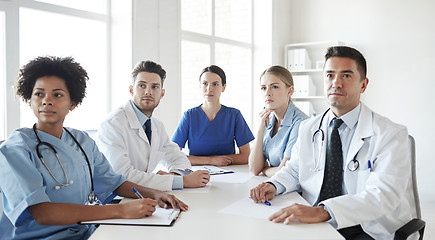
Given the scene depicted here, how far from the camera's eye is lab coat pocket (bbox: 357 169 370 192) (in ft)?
5.19

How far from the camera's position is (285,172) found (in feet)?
6.04

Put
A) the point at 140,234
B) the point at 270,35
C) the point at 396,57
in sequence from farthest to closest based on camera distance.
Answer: the point at 270,35 < the point at 396,57 < the point at 140,234

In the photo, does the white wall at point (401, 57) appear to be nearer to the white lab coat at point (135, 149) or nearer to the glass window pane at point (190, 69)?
the glass window pane at point (190, 69)

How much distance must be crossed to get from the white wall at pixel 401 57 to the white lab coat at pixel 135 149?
3.53 metres

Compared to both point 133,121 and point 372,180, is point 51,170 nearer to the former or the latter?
point 133,121

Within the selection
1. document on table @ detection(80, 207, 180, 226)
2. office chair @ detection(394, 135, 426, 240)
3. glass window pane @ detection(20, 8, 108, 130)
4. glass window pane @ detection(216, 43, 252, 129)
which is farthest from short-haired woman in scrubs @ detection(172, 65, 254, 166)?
glass window pane @ detection(216, 43, 252, 129)

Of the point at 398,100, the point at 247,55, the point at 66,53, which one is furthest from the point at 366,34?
the point at 66,53

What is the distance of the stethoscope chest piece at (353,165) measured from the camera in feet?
5.25

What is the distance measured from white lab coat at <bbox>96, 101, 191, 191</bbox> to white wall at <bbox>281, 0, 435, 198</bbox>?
3526 mm

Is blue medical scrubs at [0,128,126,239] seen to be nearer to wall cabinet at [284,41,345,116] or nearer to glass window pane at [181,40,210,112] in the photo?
glass window pane at [181,40,210,112]

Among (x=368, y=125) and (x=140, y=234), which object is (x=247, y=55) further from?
(x=140, y=234)

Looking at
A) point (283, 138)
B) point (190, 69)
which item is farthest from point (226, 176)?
point (190, 69)

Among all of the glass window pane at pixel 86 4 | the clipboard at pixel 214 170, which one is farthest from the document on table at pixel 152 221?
the glass window pane at pixel 86 4

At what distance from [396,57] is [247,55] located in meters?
1.96
